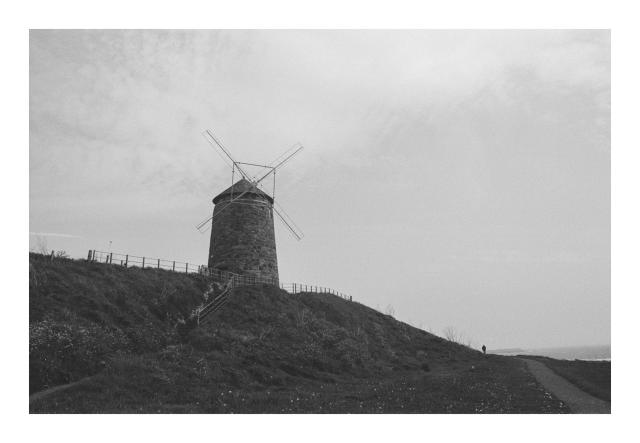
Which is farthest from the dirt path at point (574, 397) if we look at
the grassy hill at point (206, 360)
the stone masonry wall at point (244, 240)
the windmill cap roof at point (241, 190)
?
the windmill cap roof at point (241, 190)

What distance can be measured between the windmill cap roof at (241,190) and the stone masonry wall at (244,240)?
438mm

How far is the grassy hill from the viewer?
1450 cm

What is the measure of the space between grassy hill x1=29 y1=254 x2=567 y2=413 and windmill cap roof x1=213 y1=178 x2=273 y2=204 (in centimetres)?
1156

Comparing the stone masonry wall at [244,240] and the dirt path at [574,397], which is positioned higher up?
the stone masonry wall at [244,240]

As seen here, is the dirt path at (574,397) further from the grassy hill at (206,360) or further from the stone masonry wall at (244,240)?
the stone masonry wall at (244,240)

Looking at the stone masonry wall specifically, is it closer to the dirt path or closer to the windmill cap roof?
the windmill cap roof

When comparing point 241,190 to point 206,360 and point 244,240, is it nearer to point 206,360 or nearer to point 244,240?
point 244,240

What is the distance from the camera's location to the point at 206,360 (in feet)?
63.9

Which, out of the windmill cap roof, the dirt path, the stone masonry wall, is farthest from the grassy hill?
the windmill cap roof

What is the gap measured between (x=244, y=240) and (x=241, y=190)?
17.6 ft

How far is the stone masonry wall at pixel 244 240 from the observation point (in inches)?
1608

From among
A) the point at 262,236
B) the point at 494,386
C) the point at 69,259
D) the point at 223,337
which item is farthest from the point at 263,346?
the point at 262,236

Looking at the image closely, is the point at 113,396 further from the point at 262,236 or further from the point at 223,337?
the point at 262,236

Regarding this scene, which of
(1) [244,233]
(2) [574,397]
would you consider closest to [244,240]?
(1) [244,233]
